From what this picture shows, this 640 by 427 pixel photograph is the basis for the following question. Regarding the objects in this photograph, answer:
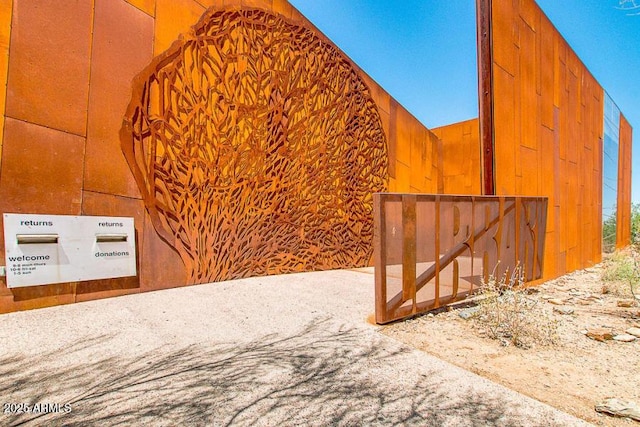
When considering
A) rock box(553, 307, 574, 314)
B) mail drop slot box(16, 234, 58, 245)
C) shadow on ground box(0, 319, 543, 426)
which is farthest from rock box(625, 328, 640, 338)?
mail drop slot box(16, 234, 58, 245)

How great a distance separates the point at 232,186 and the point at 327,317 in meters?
2.65

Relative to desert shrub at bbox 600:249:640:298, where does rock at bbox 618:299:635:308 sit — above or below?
below

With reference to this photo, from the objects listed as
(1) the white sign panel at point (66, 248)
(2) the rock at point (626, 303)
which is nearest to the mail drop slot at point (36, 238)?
(1) the white sign panel at point (66, 248)

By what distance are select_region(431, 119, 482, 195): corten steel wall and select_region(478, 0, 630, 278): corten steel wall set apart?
4.64m

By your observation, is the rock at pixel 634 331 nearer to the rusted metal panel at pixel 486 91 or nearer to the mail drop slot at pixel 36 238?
the rusted metal panel at pixel 486 91

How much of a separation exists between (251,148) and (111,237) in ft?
8.09

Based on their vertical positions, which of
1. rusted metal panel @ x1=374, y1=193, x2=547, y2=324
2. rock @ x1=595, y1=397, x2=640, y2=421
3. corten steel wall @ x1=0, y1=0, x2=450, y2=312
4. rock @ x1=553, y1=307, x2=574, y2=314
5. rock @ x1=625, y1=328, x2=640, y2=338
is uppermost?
corten steel wall @ x1=0, y1=0, x2=450, y2=312

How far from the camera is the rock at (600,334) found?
122 inches

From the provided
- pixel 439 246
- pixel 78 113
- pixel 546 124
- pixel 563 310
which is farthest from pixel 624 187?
pixel 78 113

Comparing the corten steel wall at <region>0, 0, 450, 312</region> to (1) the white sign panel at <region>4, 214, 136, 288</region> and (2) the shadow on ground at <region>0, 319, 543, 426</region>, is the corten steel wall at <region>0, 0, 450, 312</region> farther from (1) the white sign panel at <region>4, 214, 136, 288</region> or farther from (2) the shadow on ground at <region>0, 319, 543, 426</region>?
(2) the shadow on ground at <region>0, 319, 543, 426</region>

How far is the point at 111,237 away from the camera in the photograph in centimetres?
391

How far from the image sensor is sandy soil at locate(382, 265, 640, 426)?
2.07 metres

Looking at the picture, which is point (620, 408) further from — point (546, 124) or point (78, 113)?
point (546, 124)

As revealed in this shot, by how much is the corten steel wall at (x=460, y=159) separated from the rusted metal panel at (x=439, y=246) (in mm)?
9024
